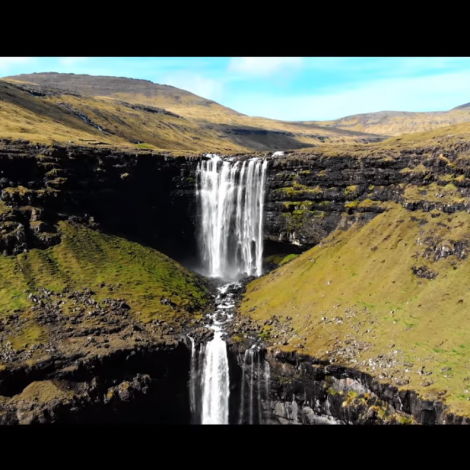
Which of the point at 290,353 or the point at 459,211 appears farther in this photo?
the point at 459,211

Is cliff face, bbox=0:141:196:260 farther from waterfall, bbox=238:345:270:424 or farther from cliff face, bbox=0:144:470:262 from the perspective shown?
waterfall, bbox=238:345:270:424

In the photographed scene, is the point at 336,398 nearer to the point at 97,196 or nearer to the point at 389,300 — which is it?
the point at 389,300

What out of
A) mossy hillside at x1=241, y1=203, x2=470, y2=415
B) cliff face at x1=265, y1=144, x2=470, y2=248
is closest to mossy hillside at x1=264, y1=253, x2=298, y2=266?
cliff face at x1=265, y1=144, x2=470, y2=248

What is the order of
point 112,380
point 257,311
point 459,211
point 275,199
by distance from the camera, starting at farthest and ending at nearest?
1. point 275,199
2. point 257,311
3. point 459,211
4. point 112,380

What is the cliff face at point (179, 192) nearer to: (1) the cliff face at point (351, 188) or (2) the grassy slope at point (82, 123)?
(1) the cliff face at point (351, 188)

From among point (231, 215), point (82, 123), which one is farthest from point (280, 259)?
point (82, 123)

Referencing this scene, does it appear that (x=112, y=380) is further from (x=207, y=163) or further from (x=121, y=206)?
(x=207, y=163)
